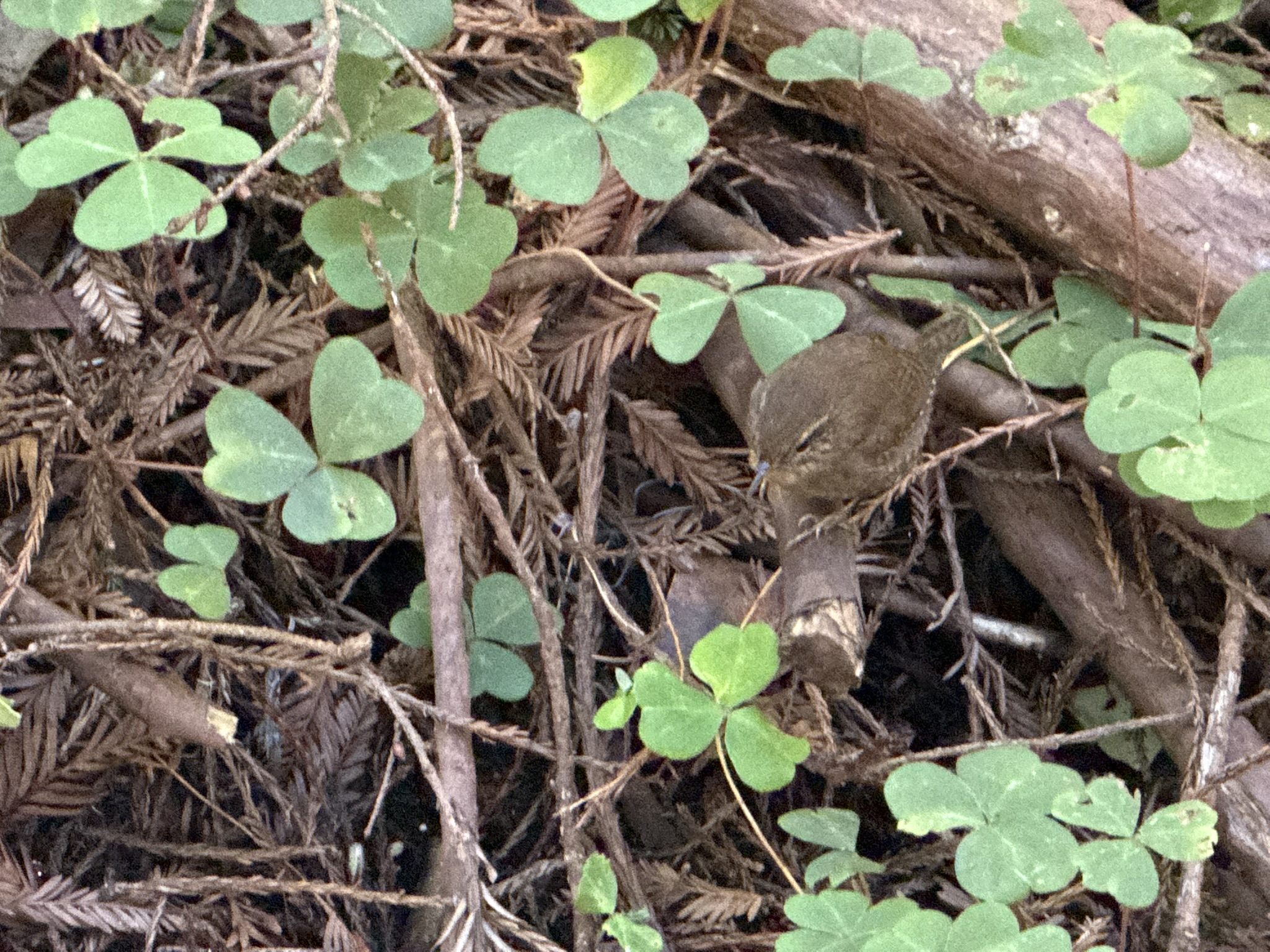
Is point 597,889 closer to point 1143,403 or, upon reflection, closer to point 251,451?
point 251,451

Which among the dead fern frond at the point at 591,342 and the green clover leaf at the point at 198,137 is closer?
the green clover leaf at the point at 198,137

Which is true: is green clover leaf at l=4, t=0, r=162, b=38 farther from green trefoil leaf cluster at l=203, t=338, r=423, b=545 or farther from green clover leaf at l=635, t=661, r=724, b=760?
green clover leaf at l=635, t=661, r=724, b=760

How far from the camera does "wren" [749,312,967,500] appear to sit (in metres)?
2.10

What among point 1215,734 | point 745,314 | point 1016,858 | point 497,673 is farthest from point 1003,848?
point 745,314

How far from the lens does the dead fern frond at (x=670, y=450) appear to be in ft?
7.65

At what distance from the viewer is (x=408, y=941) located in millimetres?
1983

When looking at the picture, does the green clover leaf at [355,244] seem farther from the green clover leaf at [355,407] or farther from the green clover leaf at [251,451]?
the green clover leaf at [251,451]

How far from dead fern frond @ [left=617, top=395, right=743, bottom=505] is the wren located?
0.38 feet

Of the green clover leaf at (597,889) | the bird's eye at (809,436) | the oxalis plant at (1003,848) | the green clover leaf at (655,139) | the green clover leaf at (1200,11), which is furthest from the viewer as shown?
the green clover leaf at (1200,11)

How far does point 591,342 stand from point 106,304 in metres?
0.98

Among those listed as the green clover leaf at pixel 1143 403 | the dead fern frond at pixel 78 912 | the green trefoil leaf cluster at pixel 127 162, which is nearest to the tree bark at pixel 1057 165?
the green clover leaf at pixel 1143 403

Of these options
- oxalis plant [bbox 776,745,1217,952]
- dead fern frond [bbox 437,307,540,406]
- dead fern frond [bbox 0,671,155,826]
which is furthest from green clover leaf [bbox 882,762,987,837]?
dead fern frond [bbox 0,671,155,826]

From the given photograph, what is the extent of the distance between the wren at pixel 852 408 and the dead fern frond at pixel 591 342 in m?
0.29

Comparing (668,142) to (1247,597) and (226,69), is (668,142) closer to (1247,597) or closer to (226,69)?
(226,69)
